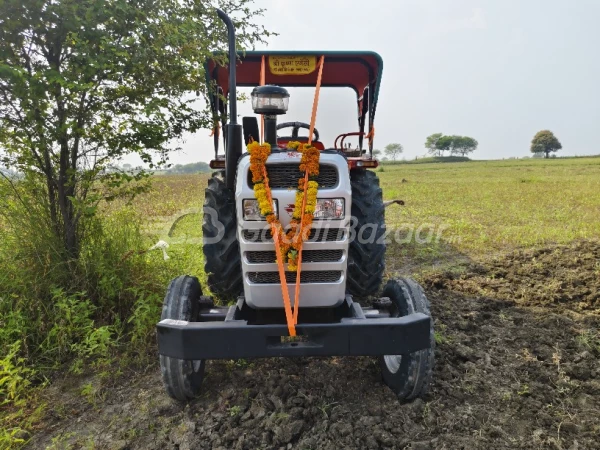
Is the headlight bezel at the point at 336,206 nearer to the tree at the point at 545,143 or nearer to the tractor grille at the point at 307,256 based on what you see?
the tractor grille at the point at 307,256

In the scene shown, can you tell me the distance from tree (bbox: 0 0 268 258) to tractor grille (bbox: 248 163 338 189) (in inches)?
58.7

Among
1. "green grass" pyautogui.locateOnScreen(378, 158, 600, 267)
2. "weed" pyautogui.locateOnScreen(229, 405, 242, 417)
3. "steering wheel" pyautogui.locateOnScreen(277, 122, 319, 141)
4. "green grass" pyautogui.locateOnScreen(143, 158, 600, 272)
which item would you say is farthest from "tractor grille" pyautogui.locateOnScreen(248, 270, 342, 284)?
"green grass" pyautogui.locateOnScreen(378, 158, 600, 267)

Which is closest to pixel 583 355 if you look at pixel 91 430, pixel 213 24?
pixel 91 430

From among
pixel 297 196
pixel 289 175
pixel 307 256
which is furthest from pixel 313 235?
pixel 289 175

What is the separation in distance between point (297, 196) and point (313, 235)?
0.27m

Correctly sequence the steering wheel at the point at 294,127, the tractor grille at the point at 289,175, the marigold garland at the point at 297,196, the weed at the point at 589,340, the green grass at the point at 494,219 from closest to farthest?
the marigold garland at the point at 297,196 → the tractor grille at the point at 289,175 → the weed at the point at 589,340 → the steering wheel at the point at 294,127 → the green grass at the point at 494,219

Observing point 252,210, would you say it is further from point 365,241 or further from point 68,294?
point 68,294

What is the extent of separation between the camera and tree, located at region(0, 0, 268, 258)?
3207 millimetres

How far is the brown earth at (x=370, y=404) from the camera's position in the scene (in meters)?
2.34

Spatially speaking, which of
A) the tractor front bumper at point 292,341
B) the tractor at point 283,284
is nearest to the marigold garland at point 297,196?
the tractor at point 283,284

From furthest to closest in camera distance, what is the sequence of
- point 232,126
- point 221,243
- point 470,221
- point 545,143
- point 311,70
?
1. point 545,143
2. point 470,221
3. point 311,70
4. point 221,243
5. point 232,126

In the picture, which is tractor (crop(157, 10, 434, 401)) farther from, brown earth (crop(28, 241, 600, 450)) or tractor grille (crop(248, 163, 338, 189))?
brown earth (crop(28, 241, 600, 450))

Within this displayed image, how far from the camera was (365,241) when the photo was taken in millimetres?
3418

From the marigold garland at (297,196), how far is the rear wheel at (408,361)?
0.81 m
